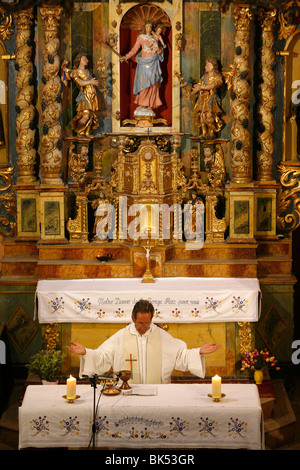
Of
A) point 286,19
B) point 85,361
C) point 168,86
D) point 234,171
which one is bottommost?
point 85,361

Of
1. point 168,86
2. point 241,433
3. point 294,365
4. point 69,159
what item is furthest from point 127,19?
point 241,433

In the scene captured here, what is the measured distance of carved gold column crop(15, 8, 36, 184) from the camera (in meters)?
14.1

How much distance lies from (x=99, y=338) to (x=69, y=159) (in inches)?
104

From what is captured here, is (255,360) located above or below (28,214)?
below

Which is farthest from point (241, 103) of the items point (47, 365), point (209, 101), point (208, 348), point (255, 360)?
point (208, 348)

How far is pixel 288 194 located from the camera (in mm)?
14586

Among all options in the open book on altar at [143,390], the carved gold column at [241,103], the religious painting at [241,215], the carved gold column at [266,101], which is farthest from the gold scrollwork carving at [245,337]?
the open book on altar at [143,390]

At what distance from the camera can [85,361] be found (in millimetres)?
10117

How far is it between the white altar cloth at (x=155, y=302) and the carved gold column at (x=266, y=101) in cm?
197

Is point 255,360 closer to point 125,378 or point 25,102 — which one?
point 125,378

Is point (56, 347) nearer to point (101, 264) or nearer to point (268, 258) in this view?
point (101, 264)

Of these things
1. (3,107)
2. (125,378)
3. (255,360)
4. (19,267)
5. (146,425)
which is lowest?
(255,360)

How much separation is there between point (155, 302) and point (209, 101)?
3009 millimetres

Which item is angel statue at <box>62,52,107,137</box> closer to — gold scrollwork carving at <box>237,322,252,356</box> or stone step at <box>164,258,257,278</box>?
stone step at <box>164,258,257,278</box>
